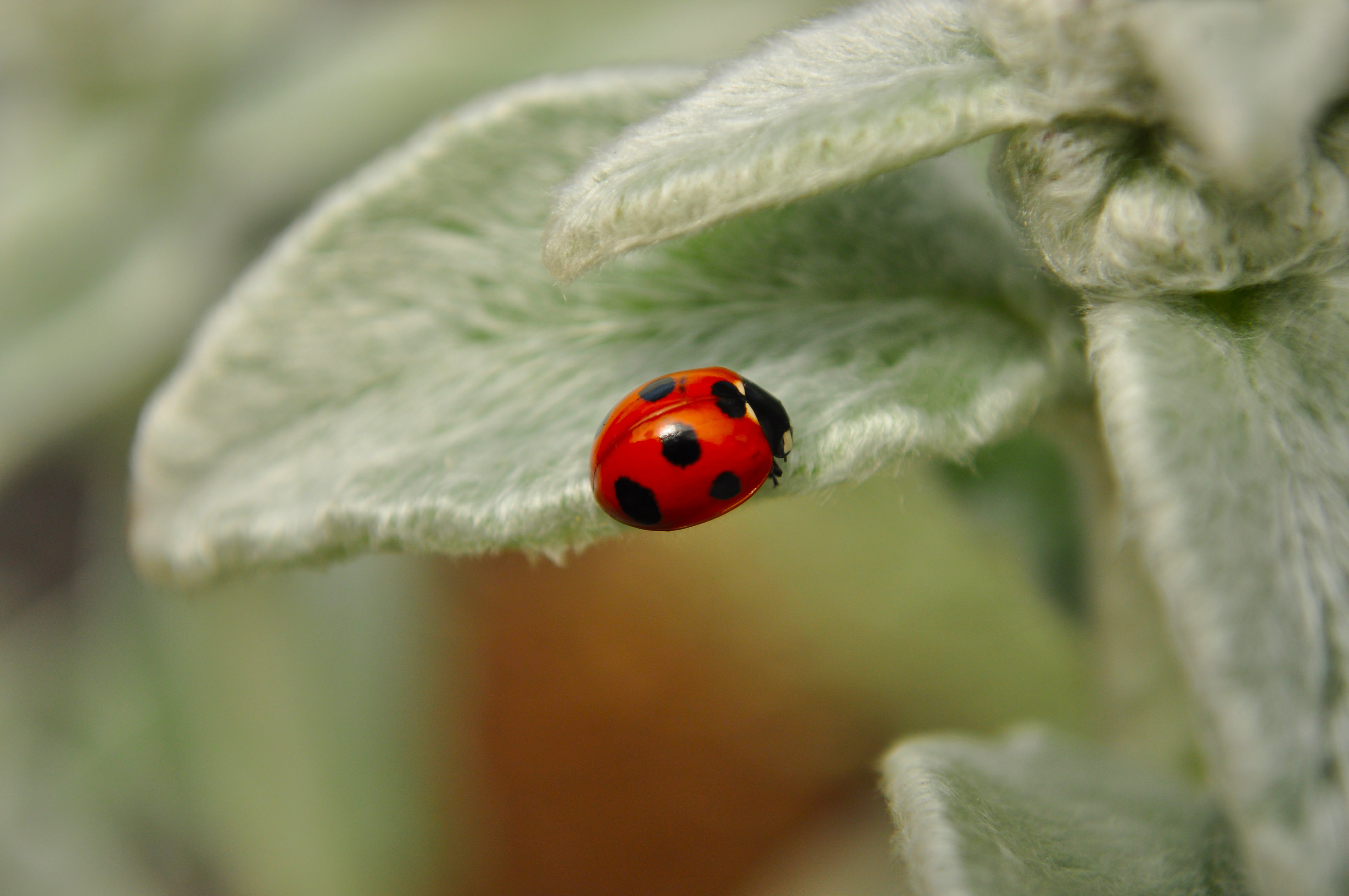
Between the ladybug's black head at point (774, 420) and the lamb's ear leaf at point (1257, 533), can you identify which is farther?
the ladybug's black head at point (774, 420)

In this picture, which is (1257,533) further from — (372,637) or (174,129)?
(174,129)

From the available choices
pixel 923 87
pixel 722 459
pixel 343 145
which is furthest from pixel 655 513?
pixel 343 145

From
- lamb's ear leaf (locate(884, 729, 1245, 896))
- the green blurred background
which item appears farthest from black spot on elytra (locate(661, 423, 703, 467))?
the green blurred background

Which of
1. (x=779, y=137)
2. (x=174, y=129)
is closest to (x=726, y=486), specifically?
(x=779, y=137)

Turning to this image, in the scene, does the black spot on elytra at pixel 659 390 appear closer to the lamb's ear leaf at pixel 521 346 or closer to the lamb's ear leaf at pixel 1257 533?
the lamb's ear leaf at pixel 521 346

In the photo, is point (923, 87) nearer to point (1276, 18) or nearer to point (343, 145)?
point (1276, 18)

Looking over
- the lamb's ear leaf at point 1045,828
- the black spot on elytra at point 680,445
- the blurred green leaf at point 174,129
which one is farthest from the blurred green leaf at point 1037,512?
the blurred green leaf at point 174,129

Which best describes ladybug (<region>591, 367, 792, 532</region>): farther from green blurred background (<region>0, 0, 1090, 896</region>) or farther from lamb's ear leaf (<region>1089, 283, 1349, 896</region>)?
green blurred background (<region>0, 0, 1090, 896</region>)
